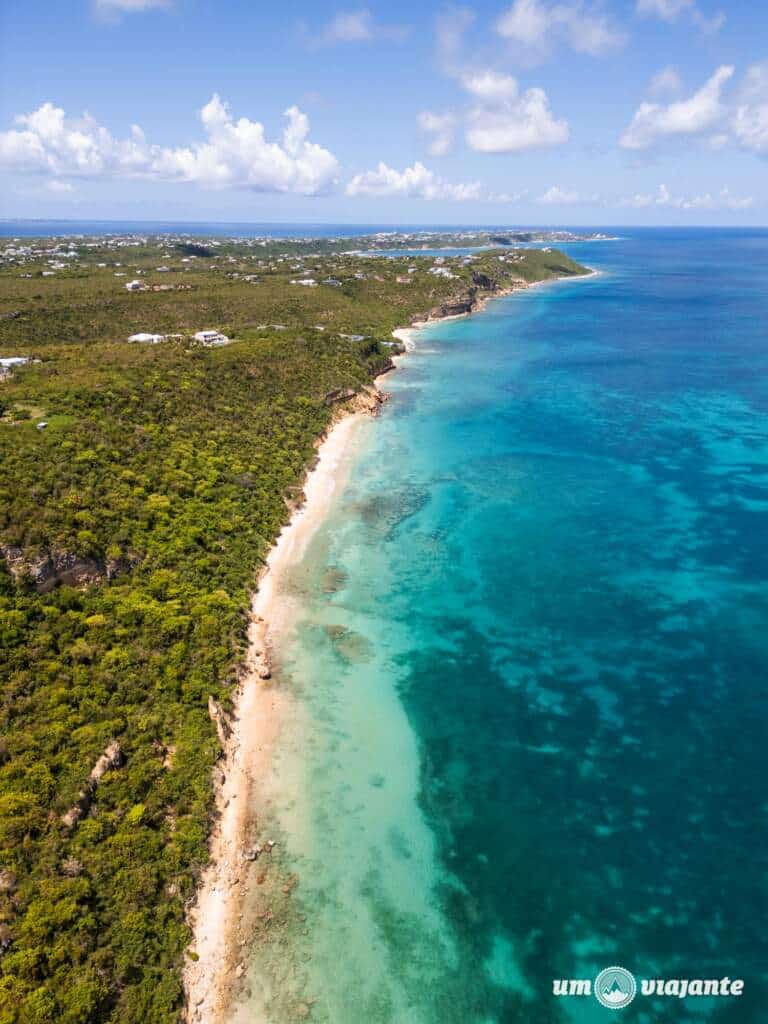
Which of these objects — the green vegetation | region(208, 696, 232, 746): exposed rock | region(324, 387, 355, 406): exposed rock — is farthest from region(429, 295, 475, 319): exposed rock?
region(208, 696, 232, 746): exposed rock

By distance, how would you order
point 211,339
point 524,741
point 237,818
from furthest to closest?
Result: point 211,339
point 524,741
point 237,818

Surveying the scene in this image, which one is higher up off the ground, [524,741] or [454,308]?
[454,308]

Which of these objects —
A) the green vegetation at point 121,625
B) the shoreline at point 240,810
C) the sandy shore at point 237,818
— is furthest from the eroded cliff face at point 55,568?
the sandy shore at point 237,818

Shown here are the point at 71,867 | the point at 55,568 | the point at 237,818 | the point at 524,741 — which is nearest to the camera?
the point at 71,867

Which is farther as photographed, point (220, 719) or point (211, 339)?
point (211, 339)

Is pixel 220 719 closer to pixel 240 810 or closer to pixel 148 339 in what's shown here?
pixel 240 810

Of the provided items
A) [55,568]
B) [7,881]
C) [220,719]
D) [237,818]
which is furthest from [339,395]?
[7,881]

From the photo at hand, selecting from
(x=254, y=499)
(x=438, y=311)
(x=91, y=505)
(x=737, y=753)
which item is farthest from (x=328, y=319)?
(x=737, y=753)

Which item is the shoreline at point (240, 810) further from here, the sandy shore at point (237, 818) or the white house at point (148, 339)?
the white house at point (148, 339)

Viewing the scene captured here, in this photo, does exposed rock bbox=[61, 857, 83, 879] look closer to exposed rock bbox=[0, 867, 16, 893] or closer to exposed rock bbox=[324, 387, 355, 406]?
exposed rock bbox=[0, 867, 16, 893]
